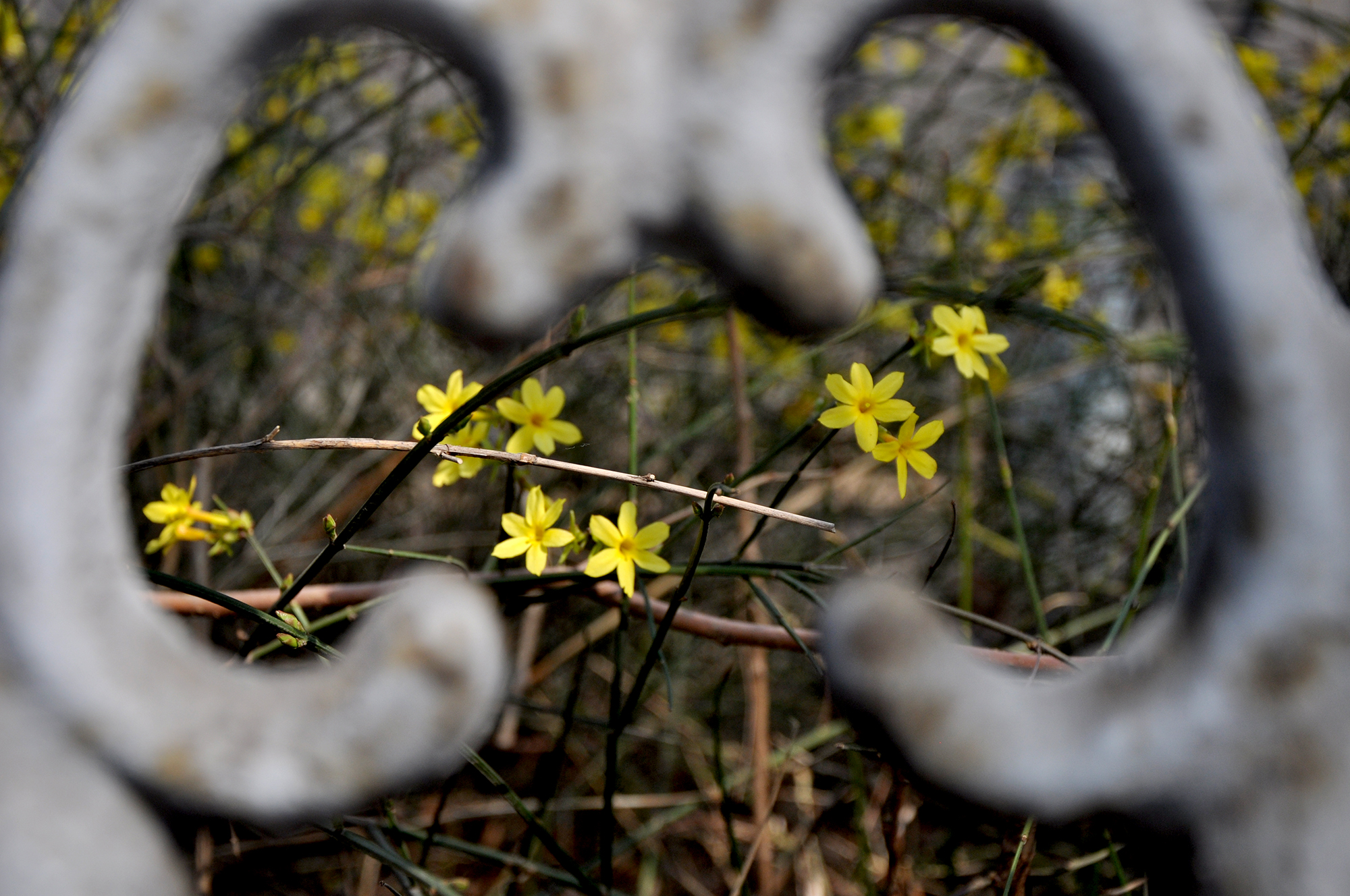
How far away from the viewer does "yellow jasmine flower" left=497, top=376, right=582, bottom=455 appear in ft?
1.80

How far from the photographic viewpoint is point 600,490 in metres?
0.85

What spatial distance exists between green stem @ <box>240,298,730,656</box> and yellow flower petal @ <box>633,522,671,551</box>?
0.38 feet

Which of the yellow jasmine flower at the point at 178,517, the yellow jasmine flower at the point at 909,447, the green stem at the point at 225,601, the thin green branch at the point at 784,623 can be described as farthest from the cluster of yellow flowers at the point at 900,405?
the yellow jasmine flower at the point at 178,517

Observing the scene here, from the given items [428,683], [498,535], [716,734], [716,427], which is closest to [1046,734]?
[428,683]

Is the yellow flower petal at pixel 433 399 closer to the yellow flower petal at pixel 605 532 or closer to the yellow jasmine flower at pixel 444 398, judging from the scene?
the yellow jasmine flower at pixel 444 398

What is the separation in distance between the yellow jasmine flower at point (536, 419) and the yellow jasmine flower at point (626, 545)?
7 centimetres

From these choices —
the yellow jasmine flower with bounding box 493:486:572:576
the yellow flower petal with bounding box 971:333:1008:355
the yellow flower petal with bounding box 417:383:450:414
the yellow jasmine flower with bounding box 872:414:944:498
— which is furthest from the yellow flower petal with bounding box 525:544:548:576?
the yellow flower petal with bounding box 971:333:1008:355

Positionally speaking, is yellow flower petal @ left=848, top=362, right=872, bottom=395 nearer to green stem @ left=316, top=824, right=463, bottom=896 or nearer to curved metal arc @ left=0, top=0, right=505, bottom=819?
curved metal arc @ left=0, top=0, right=505, bottom=819

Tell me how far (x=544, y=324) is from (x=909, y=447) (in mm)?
308

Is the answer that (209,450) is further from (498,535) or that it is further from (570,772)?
(570,772)

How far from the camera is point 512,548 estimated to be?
0.52 metres

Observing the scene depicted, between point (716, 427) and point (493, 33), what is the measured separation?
3.45ft

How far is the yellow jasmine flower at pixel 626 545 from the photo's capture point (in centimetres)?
51

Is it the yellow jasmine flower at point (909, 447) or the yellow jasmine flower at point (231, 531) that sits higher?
the yellow jasmine flower at point (909, 447)
